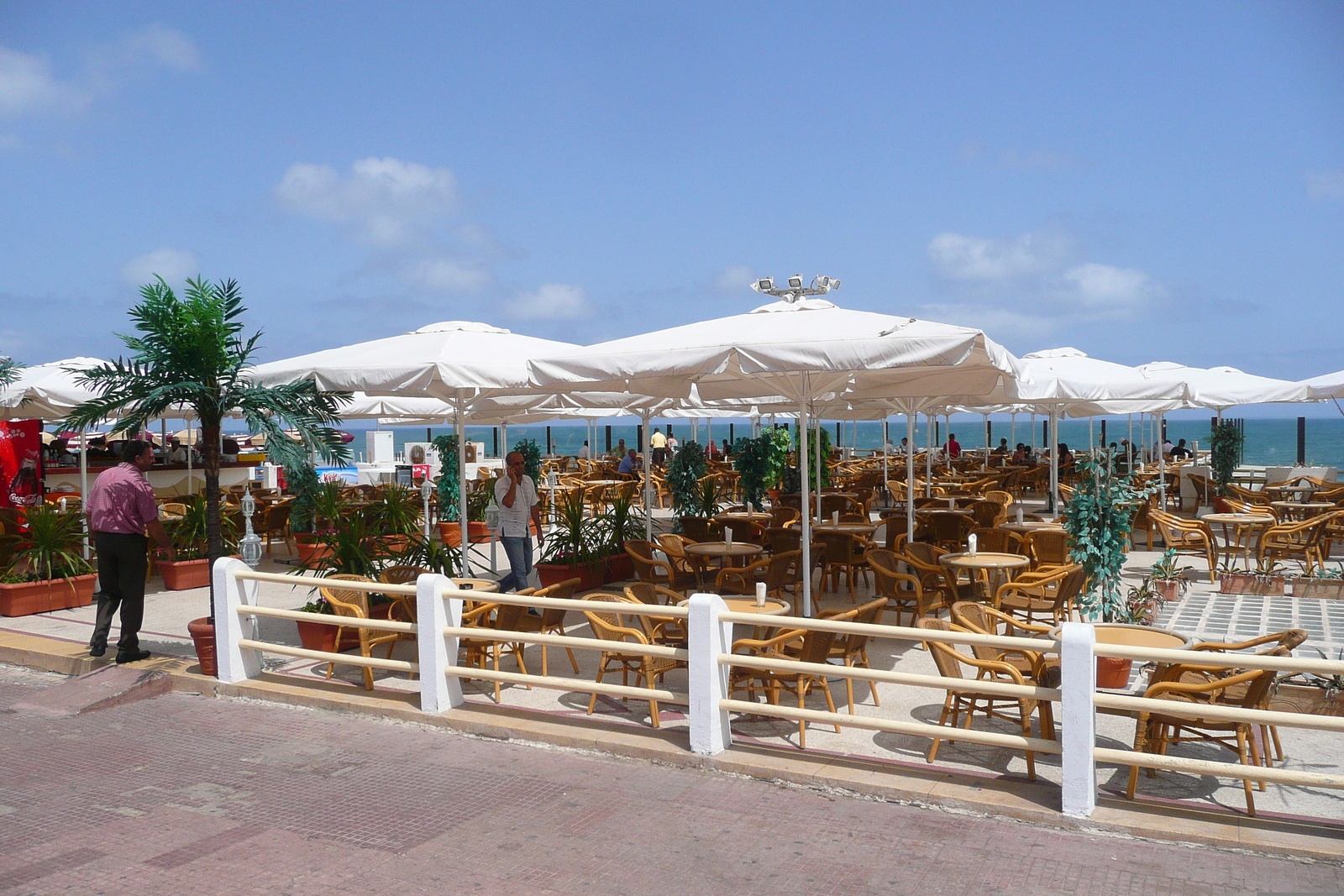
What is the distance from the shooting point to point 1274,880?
3.72 meters

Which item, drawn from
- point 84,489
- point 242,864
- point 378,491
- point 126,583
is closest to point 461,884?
point 242,864

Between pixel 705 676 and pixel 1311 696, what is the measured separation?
3.41 metres

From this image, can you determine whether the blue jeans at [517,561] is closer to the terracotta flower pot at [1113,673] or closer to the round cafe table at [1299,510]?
the terracotta flower pot at [1113,673]

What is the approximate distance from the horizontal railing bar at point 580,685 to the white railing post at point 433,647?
0.26 feet

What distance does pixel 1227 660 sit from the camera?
418 cm

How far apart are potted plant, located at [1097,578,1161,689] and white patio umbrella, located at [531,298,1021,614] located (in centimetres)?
196

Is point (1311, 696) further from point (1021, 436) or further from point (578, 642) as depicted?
point (1021, 436)

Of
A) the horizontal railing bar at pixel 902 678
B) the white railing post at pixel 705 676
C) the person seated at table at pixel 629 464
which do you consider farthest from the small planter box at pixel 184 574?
the person seated at table at pixel 629 464

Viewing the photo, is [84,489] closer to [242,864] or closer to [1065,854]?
[242,864]

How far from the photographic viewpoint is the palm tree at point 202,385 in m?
7.00

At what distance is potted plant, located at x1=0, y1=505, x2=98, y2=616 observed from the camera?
32.1 ft

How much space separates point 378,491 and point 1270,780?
45.7 ft

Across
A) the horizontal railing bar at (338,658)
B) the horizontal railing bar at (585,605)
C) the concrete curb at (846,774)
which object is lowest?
the concrete curb at (846,774)

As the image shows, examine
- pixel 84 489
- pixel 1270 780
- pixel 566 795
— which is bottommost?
pixel 566 795
